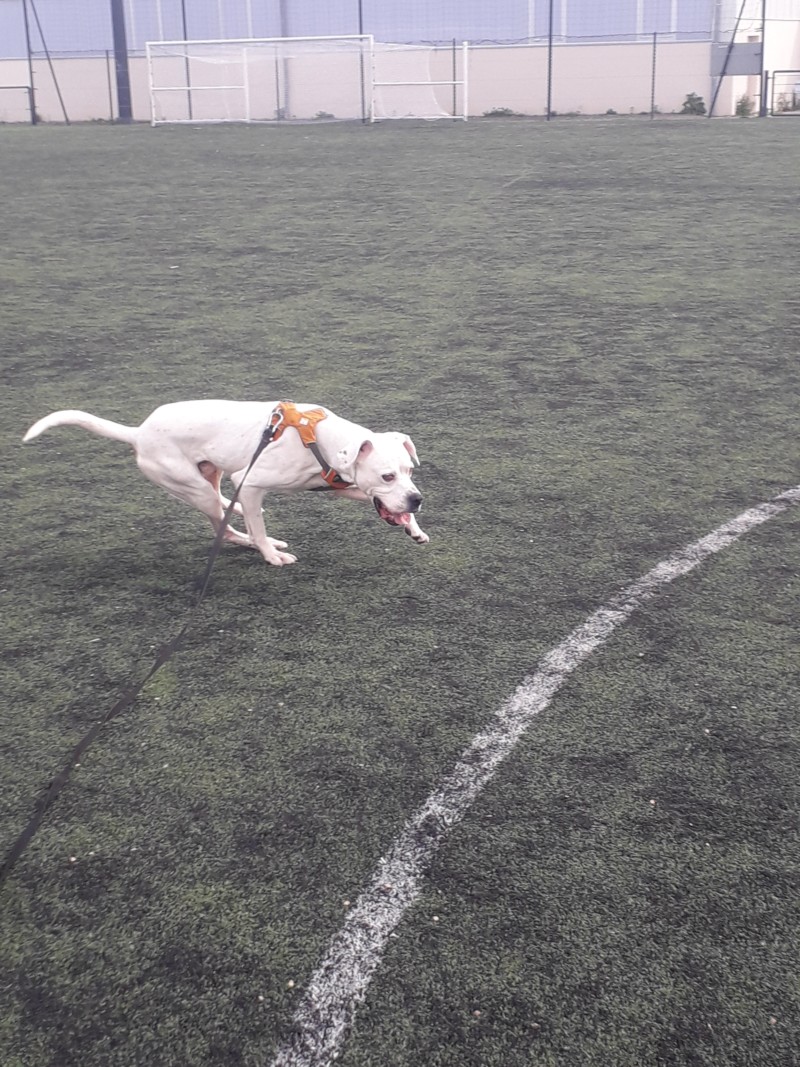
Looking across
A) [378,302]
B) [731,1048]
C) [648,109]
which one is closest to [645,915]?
[731,1048]

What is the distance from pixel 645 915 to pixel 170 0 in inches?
1479

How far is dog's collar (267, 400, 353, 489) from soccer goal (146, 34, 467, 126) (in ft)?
62.7

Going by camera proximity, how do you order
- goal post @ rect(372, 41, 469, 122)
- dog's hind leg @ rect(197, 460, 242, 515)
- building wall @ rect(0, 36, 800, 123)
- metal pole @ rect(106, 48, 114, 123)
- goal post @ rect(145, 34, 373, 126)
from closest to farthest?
1. dog's hind leg @ rect(197, 460, 242, 515)
2. goal post @ rect(372, 41, 469, 122)
3. goal post @ rect(145, 34, 373, 126)
4. building wall @ rect(0, 36, 800, 123)
5. metal pole @ rect(106, 48, 114, 123)

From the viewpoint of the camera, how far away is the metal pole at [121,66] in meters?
29.6

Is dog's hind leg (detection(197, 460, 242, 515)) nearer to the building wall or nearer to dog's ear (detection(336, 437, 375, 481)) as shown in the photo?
dog's ear (detection(336, 437, 375, 481))

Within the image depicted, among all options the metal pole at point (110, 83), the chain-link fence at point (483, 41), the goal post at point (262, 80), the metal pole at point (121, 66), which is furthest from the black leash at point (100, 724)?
the metal pole at point (110, 83)

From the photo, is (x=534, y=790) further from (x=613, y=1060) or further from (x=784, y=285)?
(x=784, y=285)

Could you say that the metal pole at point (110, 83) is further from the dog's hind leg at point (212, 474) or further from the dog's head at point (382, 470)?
the dog's head at point (382, 470)

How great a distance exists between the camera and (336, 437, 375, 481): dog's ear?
4.02 meters

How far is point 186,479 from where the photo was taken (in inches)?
171

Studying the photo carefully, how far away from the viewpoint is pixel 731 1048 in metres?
2.28

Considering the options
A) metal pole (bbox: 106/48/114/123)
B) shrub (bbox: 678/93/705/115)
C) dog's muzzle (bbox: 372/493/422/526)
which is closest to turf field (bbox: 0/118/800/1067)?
dog's muzzle (bbox: 372/493/422/526)

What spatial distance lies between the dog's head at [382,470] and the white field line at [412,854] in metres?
0.78

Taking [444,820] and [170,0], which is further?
[170,0]
